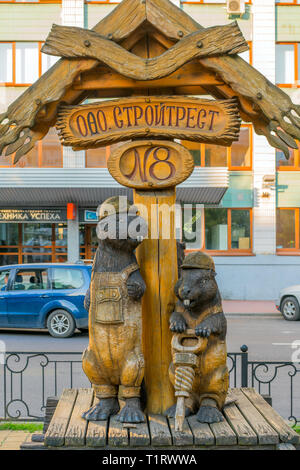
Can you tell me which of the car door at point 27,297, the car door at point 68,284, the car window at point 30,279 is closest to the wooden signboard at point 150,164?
the car door at point 68,284

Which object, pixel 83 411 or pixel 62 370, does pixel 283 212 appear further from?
pixel 83 411

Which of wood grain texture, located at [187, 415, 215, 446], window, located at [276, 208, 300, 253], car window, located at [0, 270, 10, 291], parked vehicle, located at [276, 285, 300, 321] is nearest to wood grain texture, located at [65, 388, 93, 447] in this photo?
wood grain texture, located at [187, 415, 215, 446]

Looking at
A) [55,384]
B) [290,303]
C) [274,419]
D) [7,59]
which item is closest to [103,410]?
[274,419]

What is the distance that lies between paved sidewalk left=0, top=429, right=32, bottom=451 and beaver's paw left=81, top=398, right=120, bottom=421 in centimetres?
186

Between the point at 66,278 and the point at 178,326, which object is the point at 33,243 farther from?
the point at 178,326

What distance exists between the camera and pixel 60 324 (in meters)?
11.7

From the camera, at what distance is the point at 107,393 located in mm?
3650

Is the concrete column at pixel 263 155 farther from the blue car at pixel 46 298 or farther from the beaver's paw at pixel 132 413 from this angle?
the beaver's paw at pixel 132 413

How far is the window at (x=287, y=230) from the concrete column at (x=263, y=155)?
15.8 inches

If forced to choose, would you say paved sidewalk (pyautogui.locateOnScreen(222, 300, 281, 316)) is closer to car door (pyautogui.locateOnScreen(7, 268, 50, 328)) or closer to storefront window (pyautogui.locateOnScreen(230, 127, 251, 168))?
storefront window (pyautogui.locateOnScreen(230, 127, 251, 168))

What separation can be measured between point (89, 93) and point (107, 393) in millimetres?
2225

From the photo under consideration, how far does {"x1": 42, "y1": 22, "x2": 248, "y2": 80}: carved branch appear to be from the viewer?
3611mm

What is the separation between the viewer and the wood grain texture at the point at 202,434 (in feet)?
10.5

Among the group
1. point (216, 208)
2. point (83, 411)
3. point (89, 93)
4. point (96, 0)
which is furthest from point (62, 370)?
point (96, 0)
